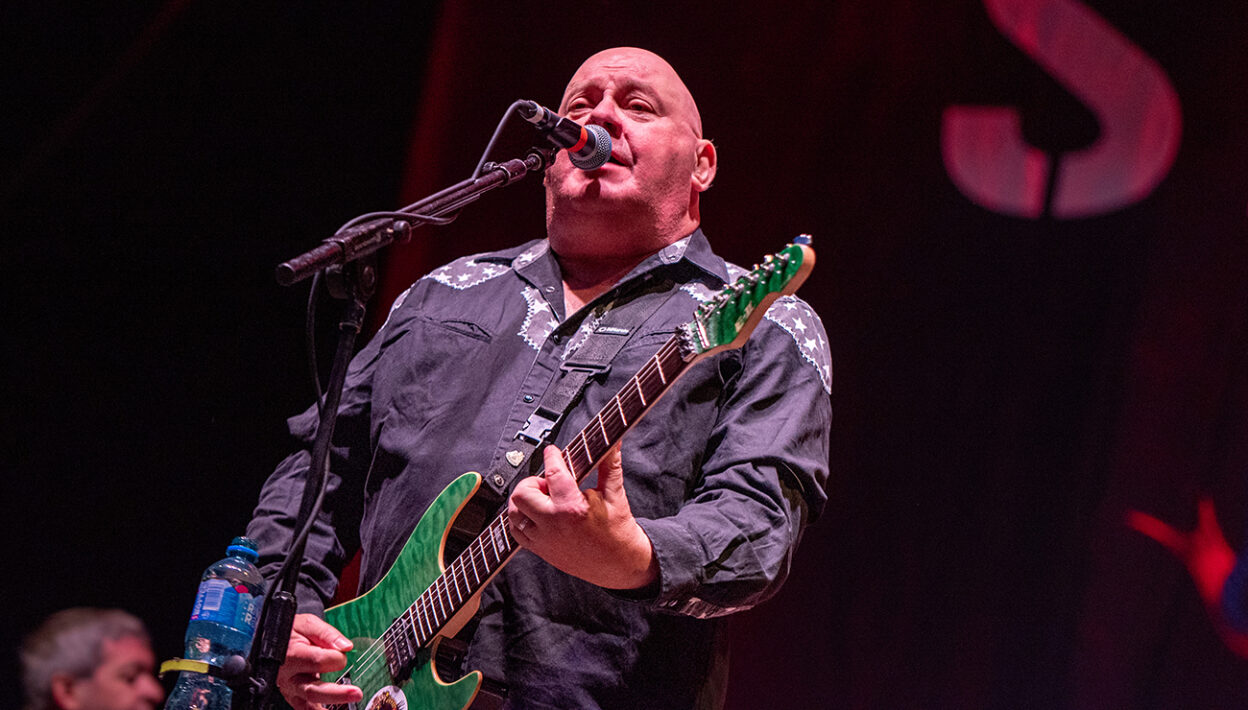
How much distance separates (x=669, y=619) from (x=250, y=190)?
2423mm

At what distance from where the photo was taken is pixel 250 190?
375 cm

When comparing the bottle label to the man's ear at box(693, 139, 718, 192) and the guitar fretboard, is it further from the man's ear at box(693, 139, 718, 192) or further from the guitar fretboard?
the man's ear at box(693, 139, 718, 192)

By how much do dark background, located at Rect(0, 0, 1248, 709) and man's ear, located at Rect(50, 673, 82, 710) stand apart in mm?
1344

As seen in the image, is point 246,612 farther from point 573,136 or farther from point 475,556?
point 573,136

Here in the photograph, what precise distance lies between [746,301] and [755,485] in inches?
17.0

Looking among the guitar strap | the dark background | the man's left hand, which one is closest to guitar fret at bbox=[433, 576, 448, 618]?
the guitar strap

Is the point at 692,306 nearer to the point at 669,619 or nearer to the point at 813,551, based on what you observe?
the point at 669,619

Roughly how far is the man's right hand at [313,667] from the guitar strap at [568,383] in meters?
0.44

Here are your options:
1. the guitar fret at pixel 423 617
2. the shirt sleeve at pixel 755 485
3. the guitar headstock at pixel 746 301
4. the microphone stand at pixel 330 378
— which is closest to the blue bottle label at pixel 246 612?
the guitar fret at pixel 423 617

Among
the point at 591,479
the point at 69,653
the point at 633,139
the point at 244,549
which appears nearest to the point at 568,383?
the point at 591,479

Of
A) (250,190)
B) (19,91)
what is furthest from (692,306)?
(19,91)

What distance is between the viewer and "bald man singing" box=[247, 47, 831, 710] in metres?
1.87

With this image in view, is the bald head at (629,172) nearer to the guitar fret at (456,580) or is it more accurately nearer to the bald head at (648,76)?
the bald head at (648,76)

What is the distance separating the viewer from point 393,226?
6.03 ft
